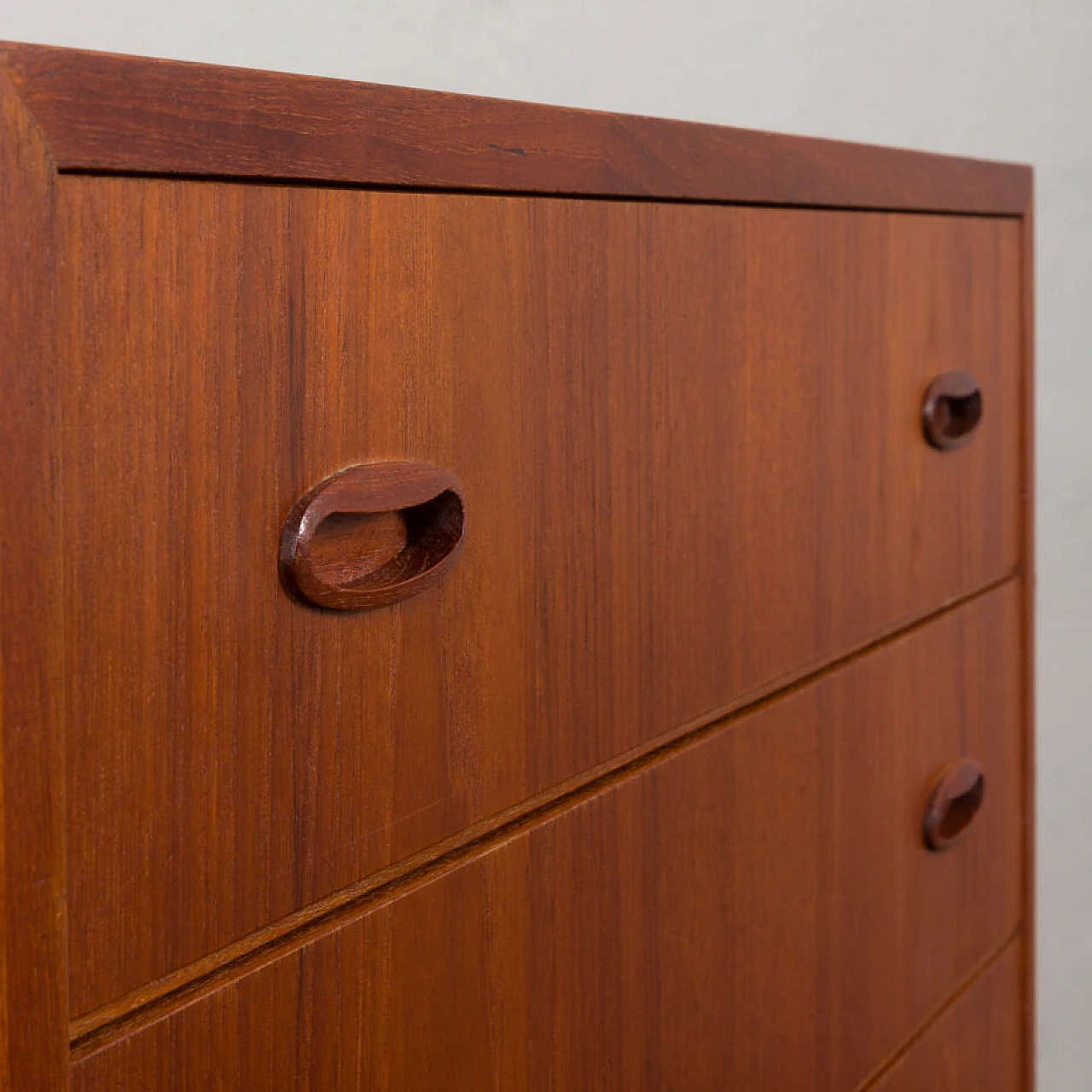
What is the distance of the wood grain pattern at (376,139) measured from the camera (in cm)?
34

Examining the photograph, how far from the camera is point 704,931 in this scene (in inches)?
25.2

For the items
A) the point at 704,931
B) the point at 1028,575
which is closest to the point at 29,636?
the point at 704,931

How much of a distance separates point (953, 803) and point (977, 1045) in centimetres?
19

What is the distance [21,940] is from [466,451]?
8.5 inches

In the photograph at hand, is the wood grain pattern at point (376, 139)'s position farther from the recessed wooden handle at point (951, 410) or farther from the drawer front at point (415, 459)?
the recessed wooden handle at point (951, 410)

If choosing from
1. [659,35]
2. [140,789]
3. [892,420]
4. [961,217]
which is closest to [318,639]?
[140,789]

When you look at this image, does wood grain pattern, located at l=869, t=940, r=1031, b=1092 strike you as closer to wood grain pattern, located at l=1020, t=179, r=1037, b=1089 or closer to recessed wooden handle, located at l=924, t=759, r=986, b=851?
wood grain pattern, located at l=1020, t=179, r=1037, b=1089

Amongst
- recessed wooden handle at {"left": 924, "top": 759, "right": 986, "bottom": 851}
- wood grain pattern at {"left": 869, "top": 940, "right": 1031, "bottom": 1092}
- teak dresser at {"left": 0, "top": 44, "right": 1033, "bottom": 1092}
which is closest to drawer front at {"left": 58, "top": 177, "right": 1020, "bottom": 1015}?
teak dresser at {"left": 0, "top": 44, "right": 1033, "bottom": 1092}

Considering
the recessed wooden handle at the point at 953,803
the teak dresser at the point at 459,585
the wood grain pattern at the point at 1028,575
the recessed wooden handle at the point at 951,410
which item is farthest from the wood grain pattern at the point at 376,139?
the recessed wooden handle at the point at 953,803

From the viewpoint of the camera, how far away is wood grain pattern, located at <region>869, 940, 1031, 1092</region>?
868mm

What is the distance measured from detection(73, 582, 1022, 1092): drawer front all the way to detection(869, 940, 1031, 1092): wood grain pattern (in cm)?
2

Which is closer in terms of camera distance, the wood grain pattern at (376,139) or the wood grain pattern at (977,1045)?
the wood grain pattern at (376,139)

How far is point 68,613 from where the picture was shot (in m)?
0.35

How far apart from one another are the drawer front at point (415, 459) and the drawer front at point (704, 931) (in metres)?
0.03
